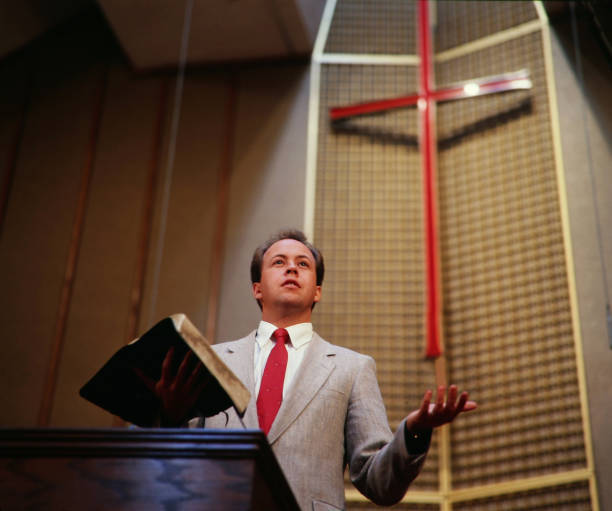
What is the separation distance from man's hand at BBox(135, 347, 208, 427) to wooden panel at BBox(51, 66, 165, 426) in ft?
7.42

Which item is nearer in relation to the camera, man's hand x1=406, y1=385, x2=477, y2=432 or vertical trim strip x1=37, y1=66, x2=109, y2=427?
man's hand x1=406, y1=385, x2=477, y2=432

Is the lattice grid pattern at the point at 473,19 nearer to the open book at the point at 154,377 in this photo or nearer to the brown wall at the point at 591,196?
the brown wall at the point at 591,196

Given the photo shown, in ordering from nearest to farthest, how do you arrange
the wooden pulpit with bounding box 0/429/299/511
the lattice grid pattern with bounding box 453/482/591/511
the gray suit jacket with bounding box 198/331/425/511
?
the wooden pulpit with bounding box 0/429/299/511, the gray suit jacket with bounding box 198/331/425/511, the lattice grid pattern with bounding box 453/482/591/511

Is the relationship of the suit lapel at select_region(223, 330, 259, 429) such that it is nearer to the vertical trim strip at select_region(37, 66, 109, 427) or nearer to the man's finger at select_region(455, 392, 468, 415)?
the man's finger at select_region(455, 392, 468, 415)

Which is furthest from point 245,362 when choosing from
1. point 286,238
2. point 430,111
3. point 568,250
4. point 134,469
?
point 430,111

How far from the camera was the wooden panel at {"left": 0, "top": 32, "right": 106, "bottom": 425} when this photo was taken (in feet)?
12.6

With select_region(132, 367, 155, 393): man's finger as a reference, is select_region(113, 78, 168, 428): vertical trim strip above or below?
above

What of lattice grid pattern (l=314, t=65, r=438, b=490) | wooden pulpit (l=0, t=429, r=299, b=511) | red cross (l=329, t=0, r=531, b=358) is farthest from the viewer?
lattice grid pattern (l=314, t=65, r=438, b=490)

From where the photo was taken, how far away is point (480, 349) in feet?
11.5

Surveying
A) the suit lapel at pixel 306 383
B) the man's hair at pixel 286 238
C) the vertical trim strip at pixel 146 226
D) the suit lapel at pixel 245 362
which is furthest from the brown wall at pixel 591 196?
the vertical trim strip at pixel 146 226

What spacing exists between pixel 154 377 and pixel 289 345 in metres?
0.57

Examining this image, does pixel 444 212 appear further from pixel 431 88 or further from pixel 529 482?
pixel 529 482

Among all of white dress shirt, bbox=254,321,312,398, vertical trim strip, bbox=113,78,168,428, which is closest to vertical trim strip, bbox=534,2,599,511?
white dress shirt, bbox=254,321,312,398

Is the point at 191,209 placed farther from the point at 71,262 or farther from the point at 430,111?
the point at 430,111
